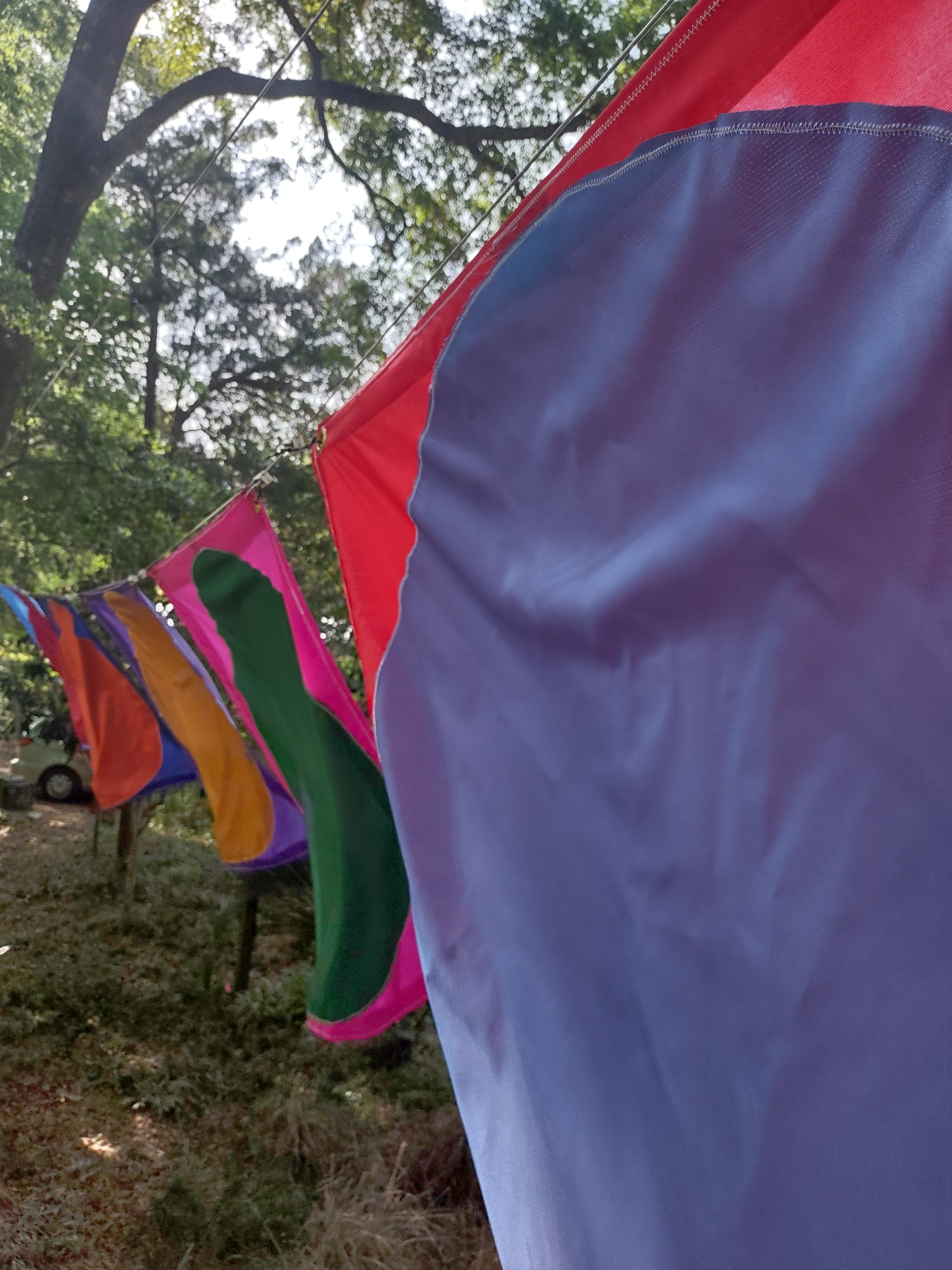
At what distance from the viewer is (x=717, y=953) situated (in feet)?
3.32

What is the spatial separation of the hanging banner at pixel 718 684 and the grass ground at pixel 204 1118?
111 inches

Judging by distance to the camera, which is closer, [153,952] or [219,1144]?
[219,1144]

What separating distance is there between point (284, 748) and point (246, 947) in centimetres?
297

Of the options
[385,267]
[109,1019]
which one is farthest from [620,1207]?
[385,267]

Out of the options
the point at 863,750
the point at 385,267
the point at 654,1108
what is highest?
the point at 385,267

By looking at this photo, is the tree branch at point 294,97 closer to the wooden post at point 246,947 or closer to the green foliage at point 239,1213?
the wooden post at point 246,947

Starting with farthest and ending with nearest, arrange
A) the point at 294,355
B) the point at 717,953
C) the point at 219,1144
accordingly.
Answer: the point at 294,355 < the point at 219,1144 < the point at 717,953

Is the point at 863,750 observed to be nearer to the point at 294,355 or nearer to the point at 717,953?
the point at 717,953

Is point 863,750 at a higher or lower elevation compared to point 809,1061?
higher

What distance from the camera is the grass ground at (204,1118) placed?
382 cm

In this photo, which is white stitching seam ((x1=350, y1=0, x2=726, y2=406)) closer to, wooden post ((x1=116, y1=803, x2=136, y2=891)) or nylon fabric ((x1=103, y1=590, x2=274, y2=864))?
nylon fabric ((x1=103, y1=590, x2=274, y2=864))

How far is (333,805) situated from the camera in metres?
2.79

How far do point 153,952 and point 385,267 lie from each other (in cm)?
708

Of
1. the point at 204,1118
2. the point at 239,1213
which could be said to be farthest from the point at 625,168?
the point at 204,1118
